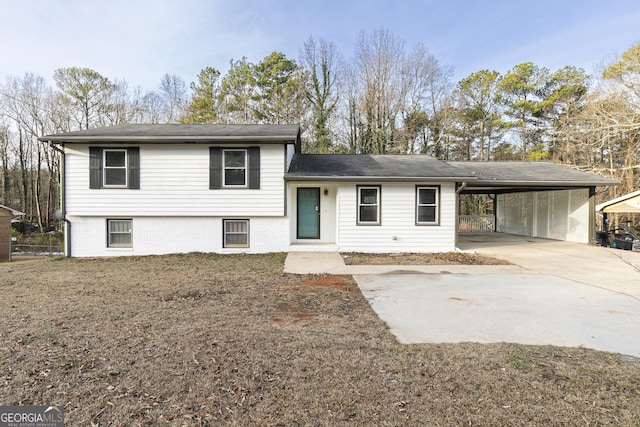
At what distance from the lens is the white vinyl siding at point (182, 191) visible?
1038cm

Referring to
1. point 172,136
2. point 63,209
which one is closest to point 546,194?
point 172,136

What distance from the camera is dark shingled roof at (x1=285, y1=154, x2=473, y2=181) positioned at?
33.9 ft

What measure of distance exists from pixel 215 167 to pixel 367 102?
14885mm

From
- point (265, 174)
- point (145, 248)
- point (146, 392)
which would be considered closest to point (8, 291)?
point (145, 248)

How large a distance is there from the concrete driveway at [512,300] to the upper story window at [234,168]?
3.23m

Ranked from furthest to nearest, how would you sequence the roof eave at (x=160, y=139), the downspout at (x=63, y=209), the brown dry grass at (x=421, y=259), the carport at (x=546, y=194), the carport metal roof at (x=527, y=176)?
the carport at (x=546, y=194), the carport metal roof at (x=527, y=176), the downspout at (x=63, y=209), the roof eave at (x=160, y=139), the brown dry grass at (x=421, y=259)

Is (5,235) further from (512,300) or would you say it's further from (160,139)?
(512,300)

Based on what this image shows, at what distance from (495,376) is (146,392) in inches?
113

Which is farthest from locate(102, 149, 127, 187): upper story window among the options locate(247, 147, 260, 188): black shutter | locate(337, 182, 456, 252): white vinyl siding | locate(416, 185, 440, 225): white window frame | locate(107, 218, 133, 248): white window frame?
locate(416, 185, 440, 225): white window frame

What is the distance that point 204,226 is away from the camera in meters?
10.6

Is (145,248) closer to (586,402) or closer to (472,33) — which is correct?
(586,402)

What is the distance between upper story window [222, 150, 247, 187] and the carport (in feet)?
23.4

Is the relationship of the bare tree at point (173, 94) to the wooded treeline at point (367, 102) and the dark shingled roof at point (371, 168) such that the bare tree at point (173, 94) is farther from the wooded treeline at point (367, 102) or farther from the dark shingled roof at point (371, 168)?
the dark shingled roof at point (371, 168)

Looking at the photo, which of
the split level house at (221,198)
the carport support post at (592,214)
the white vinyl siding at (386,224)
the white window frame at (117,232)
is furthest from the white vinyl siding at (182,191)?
the carport support post at (592,214)
